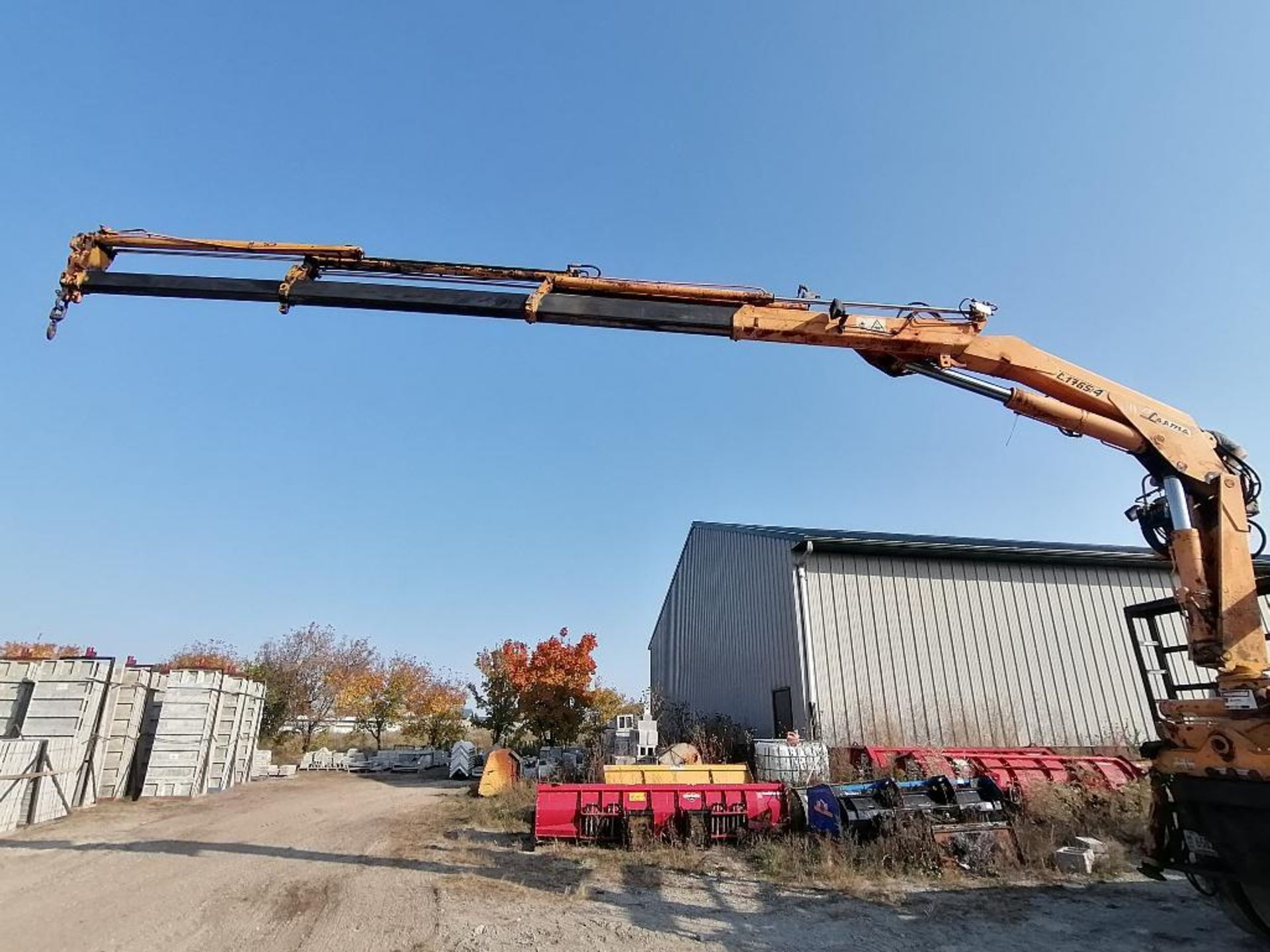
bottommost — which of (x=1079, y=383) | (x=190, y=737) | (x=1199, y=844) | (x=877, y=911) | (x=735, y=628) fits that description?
(x=877, y=911)

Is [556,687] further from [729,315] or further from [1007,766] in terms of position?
[729,315]

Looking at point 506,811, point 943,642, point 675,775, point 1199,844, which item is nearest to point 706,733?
point 943,642

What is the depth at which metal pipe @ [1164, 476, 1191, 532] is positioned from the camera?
7.05 meters

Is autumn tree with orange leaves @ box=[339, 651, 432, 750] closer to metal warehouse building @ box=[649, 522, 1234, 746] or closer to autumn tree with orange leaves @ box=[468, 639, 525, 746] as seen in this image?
autumn tree with orange leaves @ box=[468, 639, 525, 746]

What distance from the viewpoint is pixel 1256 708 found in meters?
5.68

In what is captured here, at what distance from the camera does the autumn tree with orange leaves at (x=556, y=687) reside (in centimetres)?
2203

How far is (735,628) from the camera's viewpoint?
19531mm

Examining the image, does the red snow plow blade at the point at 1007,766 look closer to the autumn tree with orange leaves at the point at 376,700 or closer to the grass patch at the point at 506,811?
the grass patch at the point at 506,811

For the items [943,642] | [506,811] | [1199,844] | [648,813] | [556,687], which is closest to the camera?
[1199,844]

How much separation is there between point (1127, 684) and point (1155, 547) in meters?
11.8

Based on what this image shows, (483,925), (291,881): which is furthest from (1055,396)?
(291,881)

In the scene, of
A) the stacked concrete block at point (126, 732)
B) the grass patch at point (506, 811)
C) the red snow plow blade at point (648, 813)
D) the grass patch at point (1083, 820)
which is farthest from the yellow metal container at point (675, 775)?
the stacked concrete block at point (126, 732)

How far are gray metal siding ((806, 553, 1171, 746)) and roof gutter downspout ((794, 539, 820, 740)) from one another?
0.14 m

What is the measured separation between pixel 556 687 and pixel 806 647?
32.1 ft
